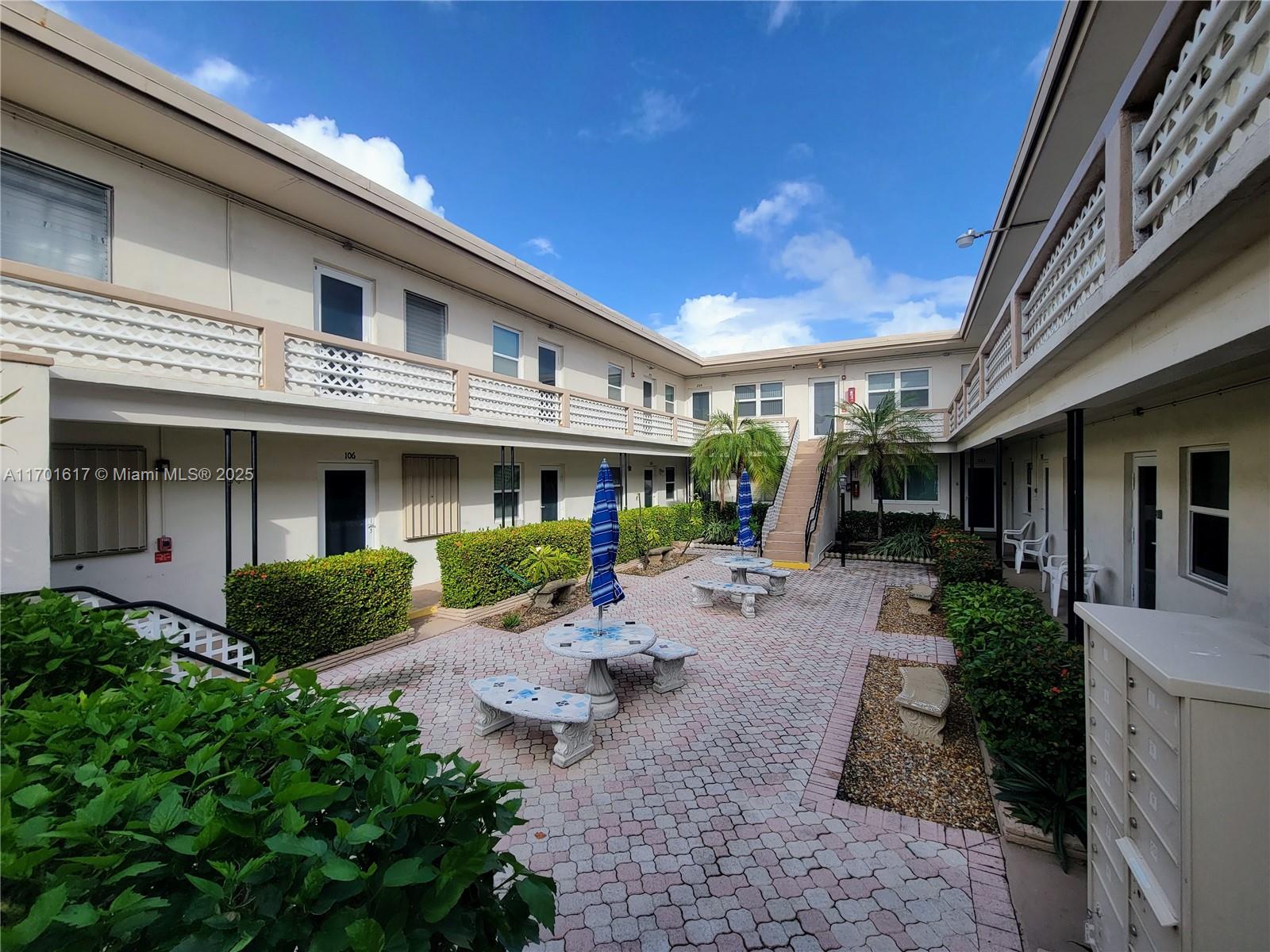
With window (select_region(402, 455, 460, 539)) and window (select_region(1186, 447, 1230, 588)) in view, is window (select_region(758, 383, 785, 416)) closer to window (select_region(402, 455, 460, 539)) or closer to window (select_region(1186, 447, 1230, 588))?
window (select_region(402, 455, 460, 539))

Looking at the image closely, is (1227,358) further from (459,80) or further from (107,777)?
(459,80)

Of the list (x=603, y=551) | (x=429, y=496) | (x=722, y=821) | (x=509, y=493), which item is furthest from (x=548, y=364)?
(x=722, y=821)

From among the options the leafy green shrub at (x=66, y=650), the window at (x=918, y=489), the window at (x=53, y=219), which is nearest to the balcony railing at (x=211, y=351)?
the window at (x=53, y=219)

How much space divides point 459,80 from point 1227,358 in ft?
37.6

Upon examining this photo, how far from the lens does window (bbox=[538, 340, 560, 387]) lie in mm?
13516

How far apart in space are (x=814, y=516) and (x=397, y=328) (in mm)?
11274

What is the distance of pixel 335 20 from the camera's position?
273 inches

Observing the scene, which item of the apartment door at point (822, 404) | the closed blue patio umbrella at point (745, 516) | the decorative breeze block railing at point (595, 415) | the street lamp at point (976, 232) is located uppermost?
the street lamp at point (976, 232)

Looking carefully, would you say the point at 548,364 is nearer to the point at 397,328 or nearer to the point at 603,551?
the point at 397,328

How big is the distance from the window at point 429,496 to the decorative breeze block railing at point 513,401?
1592mm

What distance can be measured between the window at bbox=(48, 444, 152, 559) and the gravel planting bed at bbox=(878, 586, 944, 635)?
→ 10.9 m

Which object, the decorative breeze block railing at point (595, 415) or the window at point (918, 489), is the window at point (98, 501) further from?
the window at point (918, 489)

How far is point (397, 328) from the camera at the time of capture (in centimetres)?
956

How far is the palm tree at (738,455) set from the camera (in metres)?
15.1
